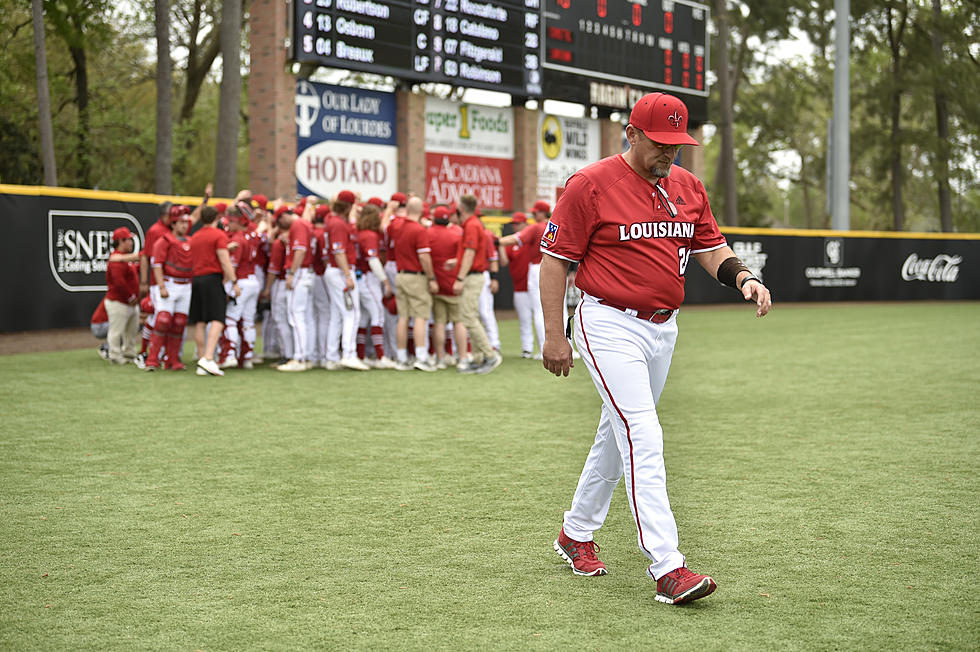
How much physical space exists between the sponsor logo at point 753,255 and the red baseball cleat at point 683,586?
23608 mm

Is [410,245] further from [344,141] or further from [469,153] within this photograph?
[469,153]

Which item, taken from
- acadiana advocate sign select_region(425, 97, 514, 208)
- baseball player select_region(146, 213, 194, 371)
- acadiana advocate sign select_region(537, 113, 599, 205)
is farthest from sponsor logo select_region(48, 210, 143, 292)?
acadiana advocate sign select_region(537, 113, 599, 205)

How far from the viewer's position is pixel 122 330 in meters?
13.5

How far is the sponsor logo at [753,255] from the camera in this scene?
27.3m

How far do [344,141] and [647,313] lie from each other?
59.1ft

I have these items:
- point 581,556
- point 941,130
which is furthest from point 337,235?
point 941,130

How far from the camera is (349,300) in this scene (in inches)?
497

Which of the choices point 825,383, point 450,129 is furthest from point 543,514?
point 450,129

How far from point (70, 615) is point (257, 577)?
805 millimetres

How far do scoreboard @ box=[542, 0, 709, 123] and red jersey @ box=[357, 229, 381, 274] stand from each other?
40.7 ft

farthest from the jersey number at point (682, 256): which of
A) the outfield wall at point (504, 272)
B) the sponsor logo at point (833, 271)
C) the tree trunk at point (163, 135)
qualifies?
the sponsor logo at point (833, 271)

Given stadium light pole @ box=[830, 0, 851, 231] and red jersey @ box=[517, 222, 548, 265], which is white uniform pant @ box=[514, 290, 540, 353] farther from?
stadium light pole @ box=[830, 0, 851, 231]

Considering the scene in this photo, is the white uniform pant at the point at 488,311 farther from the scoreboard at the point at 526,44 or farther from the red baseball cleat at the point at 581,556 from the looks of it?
the red baseball cleat at the point at 581,556

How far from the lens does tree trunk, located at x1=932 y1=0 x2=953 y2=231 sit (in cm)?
3875
